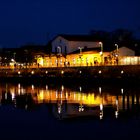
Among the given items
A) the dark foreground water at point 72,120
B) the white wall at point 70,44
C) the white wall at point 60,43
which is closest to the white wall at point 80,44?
the white wall at point 70,44

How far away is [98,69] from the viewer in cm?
3744

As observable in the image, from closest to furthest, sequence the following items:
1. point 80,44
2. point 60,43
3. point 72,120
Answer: point 72,120
point 80,44
point 60,43

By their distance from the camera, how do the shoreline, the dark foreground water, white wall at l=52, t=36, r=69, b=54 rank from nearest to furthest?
the dark foreground water, the shoreline, white wall at l=52, t=36, r=69, b=54

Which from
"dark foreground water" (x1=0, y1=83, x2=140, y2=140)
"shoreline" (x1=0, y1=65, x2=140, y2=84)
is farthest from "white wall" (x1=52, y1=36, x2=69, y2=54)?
"dark foreground water" (x1=0, y1=83, x2=140, y2=140)

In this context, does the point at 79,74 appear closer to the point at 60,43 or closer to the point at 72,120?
the point at 60,43

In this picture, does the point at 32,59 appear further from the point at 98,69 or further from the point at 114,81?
the point at 114,81

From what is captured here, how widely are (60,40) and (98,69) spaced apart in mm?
14667

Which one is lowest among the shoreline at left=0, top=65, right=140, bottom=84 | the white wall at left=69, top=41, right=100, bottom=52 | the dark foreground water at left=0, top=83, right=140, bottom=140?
the dark foreground water at left=0, top=83, right=140, bottom=140

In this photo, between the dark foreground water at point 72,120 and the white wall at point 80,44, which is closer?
the dark foreground water at point 72,120

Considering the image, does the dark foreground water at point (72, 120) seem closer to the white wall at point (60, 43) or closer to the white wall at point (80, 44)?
the white wall at point (80, 44)

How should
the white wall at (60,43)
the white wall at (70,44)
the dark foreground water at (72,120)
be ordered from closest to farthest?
the dark foreground water at (72,120), the white wall at (70,44), the white wall at (60,43)

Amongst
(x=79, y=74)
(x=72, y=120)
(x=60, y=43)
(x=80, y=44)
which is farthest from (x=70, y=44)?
(x=72, y=120)

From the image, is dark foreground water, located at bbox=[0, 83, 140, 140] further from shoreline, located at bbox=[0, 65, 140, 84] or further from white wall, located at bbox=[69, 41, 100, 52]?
white wall, located at bbox=[69, 41, 100, 52]

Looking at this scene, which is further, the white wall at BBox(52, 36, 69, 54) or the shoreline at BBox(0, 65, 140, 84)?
the white wall at BBox(52, 36, 69, 54)
